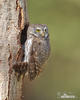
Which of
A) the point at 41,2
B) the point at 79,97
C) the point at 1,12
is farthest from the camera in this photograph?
the point at 41,2

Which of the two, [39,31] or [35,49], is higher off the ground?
[39,31]

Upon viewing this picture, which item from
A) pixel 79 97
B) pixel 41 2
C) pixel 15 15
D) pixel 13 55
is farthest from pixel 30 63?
pixel 41 2

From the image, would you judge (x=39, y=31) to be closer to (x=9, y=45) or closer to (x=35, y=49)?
(x=35, y=49)

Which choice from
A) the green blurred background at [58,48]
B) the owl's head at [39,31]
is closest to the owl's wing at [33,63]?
the owl's head at [39,31]

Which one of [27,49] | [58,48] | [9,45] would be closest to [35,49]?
[27,49]

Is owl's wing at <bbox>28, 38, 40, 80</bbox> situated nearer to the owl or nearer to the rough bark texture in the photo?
the owl

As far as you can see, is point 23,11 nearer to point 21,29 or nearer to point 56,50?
point 21,29

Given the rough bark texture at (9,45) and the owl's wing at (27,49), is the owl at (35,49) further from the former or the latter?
the rough bark texture at (9,45)
